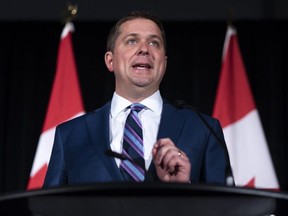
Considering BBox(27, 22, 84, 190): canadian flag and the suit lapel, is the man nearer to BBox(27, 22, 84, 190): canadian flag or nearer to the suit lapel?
the suit lapel

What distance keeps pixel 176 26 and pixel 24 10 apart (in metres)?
0.85

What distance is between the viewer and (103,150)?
1.78m

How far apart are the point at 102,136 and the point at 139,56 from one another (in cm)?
25

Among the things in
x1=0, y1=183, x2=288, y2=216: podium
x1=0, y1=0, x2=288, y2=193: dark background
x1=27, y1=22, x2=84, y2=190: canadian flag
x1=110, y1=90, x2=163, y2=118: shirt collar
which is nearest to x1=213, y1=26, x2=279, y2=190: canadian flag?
x1=0, y1=0, x2=288, y2=193: dark background

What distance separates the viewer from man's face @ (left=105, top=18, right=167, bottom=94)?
1933mm

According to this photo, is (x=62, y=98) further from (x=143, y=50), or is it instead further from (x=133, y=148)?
(x=133, y=148)

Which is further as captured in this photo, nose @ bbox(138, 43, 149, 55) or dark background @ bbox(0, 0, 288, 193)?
dark background @ bbox(0, 0, 288, 193)

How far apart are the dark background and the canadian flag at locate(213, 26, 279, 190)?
22cm

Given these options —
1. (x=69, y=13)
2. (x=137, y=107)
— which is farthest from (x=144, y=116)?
(x=69, y=13)

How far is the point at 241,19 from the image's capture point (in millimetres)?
3971

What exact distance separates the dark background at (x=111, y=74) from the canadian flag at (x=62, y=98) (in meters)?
0.26

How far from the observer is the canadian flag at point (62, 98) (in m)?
3.52

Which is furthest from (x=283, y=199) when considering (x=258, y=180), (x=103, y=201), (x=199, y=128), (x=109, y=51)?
(x=258, y=180)

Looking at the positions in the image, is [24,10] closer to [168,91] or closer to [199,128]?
[168,91]
